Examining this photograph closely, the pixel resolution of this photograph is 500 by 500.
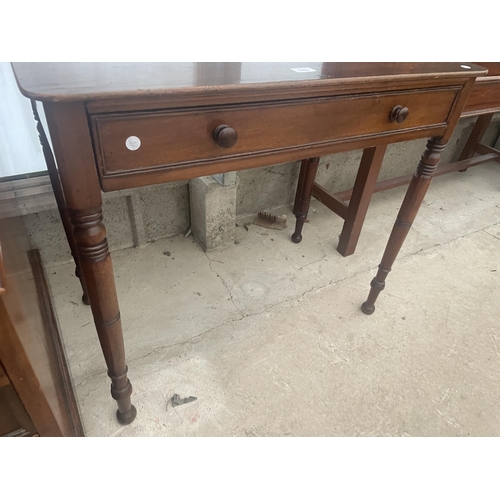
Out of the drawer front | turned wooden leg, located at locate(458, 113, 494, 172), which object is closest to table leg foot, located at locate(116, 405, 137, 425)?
the drawer front

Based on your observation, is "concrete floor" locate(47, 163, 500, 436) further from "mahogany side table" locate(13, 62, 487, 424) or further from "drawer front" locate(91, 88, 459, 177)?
"drawer front" locate(91, 88, 459, 177)

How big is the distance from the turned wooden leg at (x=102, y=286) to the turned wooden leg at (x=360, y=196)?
130 cm

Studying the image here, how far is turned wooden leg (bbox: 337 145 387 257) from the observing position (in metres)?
1.77

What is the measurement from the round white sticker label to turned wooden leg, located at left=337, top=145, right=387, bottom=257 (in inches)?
49.2

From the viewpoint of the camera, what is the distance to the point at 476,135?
2914 mm

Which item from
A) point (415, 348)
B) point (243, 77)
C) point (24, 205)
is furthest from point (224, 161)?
point (415, 348)

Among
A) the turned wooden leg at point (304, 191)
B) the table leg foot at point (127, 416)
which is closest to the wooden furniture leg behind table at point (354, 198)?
the turned wooden leg at point (304, 191)

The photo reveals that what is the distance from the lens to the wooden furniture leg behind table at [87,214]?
702mm

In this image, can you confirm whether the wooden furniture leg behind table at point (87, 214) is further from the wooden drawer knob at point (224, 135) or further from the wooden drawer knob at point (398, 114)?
the wooden drawer knob at point (398, 114)

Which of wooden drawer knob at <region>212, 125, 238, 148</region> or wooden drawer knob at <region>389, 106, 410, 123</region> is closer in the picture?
wooden drawer knob at <region>212, 125, 238, 148</region>

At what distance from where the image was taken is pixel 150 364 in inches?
57.1

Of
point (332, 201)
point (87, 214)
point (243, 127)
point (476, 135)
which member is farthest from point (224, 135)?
point (476, 135)

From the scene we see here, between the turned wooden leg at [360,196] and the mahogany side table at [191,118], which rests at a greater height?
the mahogany side table at [191,118]

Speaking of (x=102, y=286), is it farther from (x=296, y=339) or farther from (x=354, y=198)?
(x=354, y=198)
